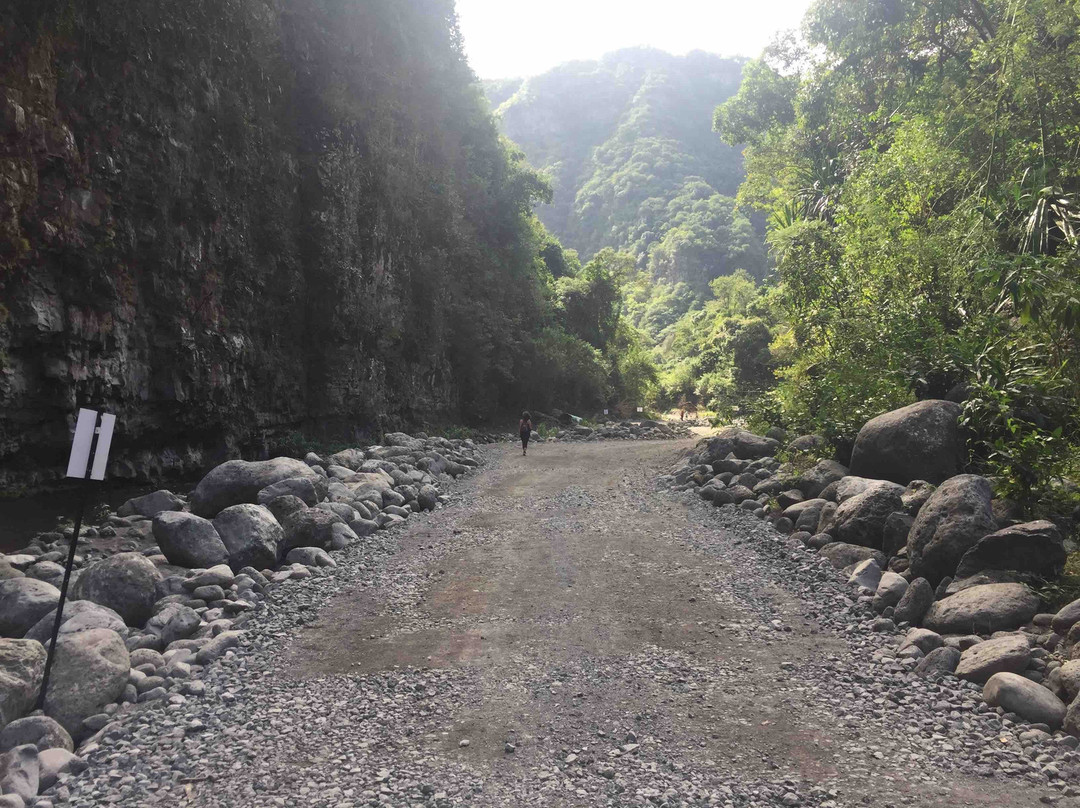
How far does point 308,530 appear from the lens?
9.87 metres

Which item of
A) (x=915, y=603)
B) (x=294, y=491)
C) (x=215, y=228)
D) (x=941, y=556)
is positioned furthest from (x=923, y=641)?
(x=215, y=228)

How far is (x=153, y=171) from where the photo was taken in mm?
12906

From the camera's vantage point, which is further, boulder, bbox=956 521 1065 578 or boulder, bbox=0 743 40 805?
boulder, bbox=956 521 1065 578

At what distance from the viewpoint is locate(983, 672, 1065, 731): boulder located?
16.1 feet

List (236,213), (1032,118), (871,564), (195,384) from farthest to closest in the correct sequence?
(236,213)
(195,384)
(1032,118)
(871,564)

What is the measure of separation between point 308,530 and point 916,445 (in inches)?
355

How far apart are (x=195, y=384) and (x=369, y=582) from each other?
777 cm

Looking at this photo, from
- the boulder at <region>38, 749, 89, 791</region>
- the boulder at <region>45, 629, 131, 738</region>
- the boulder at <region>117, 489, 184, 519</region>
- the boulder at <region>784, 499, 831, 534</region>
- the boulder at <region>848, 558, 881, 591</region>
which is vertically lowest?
the boulder at <region>38, 749, 89, 791</region>

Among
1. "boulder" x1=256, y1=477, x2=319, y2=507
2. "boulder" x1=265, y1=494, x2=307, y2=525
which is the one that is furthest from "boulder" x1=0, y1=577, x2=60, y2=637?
"boulder" x1=256, y1=477, x2=319, y2=507

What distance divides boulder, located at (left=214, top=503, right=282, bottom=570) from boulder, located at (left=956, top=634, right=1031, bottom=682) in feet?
26.4

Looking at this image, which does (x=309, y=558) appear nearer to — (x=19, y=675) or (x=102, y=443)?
(x=102, y=443)

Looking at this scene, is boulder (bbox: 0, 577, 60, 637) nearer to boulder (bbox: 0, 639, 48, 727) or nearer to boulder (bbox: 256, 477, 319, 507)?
boulder (bbox: 0, 639, 48, 727)

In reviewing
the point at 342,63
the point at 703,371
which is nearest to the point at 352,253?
the point at 342,63

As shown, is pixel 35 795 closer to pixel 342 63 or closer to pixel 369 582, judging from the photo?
pixel 369 582
